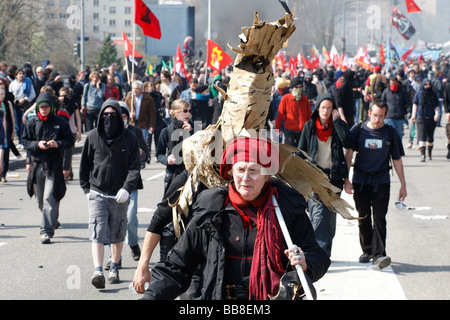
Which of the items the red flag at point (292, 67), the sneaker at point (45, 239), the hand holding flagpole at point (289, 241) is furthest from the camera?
the red flag at point (292, 67)

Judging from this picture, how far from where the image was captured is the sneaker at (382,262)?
26.4ft

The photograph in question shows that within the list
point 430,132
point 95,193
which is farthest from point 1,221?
point 430,132

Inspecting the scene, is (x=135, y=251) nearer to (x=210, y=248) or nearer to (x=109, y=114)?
(x=109, y=114)

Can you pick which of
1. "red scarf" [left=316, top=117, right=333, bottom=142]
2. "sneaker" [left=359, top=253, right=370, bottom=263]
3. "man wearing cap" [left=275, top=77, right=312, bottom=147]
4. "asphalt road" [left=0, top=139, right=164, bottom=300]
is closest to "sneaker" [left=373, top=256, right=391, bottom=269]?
"sneaker" [left=359, top=253, right=370, bottom=263]

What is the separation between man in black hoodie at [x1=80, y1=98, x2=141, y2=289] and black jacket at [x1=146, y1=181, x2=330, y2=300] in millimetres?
3713

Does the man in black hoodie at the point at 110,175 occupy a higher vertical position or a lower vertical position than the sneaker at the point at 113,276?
higher

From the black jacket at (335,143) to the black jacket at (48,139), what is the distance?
312 cm

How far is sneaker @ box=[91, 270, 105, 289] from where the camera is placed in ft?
23.8

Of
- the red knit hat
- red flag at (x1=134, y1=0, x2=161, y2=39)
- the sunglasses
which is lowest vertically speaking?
the red knit hat

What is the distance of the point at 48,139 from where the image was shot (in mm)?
9734

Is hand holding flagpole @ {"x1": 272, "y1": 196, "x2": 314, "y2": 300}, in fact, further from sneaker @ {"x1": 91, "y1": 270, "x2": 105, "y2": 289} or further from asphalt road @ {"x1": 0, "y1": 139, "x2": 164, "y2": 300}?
sneaker @ {"x1": 91, "y1": 270, "x2": 105, "y2": 289}

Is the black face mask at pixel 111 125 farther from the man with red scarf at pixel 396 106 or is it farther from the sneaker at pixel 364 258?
the man with red scarf at pixel 396 106

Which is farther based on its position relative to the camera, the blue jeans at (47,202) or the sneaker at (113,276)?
the blue jeans at (47,202)

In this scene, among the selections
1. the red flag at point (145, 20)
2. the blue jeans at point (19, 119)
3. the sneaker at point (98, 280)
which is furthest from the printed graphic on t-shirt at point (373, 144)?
the blue jeans at point (19, 119)
